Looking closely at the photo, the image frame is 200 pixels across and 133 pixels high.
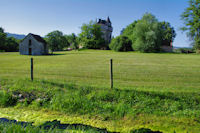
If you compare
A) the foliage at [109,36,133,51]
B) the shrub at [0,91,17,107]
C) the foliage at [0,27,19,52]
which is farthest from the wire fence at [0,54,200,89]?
the foliage at [0,27,19,52]

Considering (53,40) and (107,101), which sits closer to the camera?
(107,101)

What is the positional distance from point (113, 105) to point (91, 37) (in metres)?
73.3

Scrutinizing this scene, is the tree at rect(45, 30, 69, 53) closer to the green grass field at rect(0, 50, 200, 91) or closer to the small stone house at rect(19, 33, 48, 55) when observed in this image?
the small stone house at rect(19, 33, 48, 55)

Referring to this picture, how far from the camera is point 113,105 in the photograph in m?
5.62

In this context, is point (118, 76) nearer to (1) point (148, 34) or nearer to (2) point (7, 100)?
(2) point (7, 100)

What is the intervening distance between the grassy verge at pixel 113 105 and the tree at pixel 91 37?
68267 millimetres

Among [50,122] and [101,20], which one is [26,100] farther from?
[101,20]

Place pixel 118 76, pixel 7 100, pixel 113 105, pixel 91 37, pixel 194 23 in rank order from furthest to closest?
pixel 91 37, pixel 194 23, pixel 118 76, pixel 7 100, pixel 113 105

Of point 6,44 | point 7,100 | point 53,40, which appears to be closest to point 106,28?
point 53,40

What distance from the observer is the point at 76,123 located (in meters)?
4.75

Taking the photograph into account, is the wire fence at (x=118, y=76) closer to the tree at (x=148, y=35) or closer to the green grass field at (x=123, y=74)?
the green grass field at (x=123, y=74)

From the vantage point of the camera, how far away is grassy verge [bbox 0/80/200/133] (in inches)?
185

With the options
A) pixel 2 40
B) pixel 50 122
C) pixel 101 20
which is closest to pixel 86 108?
pixel 50 122

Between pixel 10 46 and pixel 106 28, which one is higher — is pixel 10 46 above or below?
below
